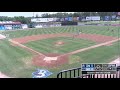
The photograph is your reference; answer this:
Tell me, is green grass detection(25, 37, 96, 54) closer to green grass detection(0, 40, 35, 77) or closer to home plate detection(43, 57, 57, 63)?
home plate detection(43, 57, 57, 63)

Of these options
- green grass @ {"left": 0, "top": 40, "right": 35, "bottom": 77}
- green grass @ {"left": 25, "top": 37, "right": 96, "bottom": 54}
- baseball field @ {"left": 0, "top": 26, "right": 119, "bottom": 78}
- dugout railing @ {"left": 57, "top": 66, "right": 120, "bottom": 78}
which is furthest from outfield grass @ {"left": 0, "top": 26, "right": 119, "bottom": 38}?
dugout railing @ {"left": 57, "top": 66, "right": 120, "bottom": 78}

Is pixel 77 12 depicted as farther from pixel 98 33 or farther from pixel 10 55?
pixel 10 55

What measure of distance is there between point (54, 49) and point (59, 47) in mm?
128

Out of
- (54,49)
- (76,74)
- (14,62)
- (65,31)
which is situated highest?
(65,31)

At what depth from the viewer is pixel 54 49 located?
5922 mm

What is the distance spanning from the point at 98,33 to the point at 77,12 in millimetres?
761

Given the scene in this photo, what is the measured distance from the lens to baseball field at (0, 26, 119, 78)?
5.75 m

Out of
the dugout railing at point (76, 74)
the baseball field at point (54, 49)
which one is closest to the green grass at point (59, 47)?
the baseball field at point (54, 49)

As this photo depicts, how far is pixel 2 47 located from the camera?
575 cm
